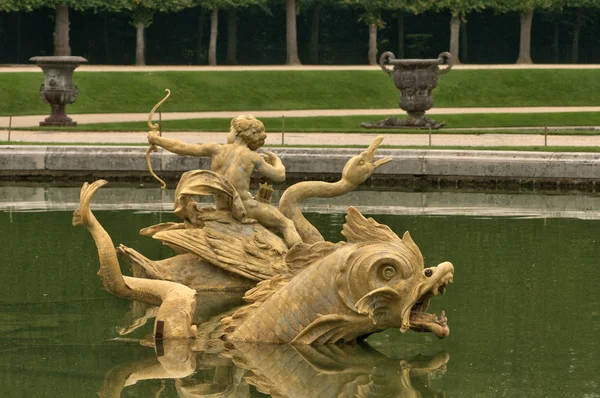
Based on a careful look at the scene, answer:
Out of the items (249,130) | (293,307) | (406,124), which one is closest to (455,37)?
(406,124)

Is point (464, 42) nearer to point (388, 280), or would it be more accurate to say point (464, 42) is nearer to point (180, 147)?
point (180, 147)

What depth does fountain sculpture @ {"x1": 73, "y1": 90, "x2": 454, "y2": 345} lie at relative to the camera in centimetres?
1105

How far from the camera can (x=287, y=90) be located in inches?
1614

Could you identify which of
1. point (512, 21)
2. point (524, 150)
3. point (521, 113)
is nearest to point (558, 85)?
point (521, 113)

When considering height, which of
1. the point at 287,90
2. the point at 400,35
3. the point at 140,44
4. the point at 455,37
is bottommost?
the point at 287,90

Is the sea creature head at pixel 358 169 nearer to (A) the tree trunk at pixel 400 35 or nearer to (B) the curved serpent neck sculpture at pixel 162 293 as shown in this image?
(B) the curved serpent neck sculpture at pixel 162 293

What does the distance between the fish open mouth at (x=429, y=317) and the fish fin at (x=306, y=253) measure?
0.77 meters

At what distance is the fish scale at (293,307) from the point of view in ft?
36.9

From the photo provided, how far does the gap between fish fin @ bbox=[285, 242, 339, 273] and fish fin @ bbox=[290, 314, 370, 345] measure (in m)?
0.46

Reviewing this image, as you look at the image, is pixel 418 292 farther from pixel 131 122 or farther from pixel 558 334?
pixel 131 122

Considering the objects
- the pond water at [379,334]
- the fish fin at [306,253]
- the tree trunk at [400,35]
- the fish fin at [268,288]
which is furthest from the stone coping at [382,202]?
the tree trunk at [400,35]

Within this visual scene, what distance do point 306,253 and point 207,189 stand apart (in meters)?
2.70

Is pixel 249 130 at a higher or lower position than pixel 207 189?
higher

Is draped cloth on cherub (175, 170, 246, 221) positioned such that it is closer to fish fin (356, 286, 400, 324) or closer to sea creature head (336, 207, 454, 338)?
sea creature head (336, 207, 454, 338)
